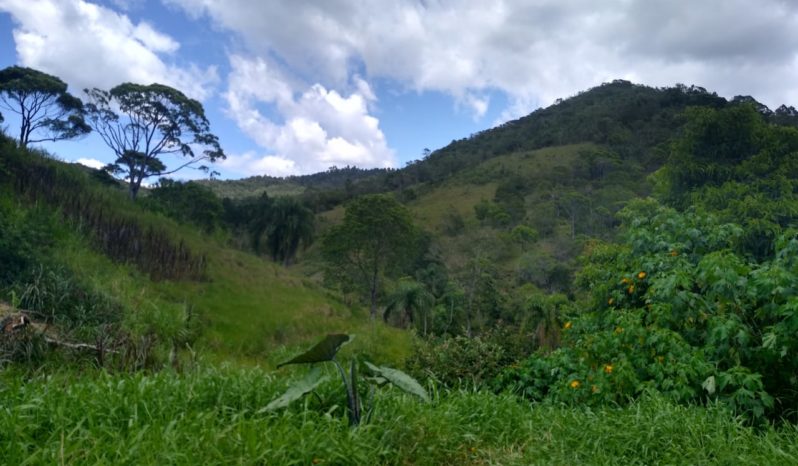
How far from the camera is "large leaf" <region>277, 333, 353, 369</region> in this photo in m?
2.66

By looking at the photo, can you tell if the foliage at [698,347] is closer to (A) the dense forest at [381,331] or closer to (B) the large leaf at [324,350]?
(A) the dense forest at [381,331]

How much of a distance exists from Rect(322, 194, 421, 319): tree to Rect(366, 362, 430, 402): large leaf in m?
24.1

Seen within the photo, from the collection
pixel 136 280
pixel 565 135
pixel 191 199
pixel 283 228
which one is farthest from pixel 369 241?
pixel 565 135

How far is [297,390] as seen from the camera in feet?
8.40

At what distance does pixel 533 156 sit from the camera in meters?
60.1

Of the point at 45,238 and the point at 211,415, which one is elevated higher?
the point at 45,238

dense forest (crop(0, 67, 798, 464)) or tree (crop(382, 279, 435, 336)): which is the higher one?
dense forest (crop(0, 67, 798, 464))

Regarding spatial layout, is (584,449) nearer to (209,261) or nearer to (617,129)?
(209,261)

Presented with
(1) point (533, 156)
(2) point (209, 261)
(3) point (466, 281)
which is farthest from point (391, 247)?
(1) point (533, 156)

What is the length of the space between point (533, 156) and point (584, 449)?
59.8 metres

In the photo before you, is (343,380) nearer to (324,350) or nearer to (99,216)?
(324,350)

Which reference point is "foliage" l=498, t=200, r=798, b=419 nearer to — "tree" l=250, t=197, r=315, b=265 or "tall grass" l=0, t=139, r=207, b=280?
"tall grass" l=0, t=139, r=207, b=280

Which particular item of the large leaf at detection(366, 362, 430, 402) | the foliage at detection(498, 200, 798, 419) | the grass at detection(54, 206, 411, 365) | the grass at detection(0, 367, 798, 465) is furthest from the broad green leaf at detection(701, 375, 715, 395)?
the grass at detection(54, 206, 411, 365)

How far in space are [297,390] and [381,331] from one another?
42.1 feet
